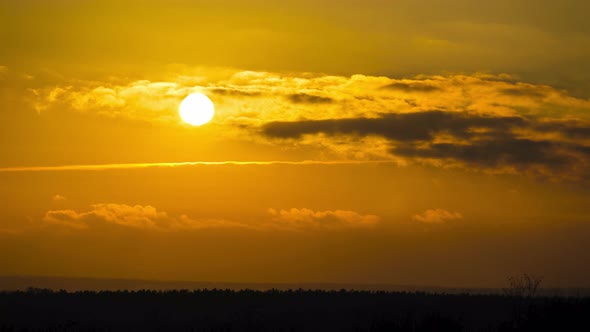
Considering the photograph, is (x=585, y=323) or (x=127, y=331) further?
(x=127, y=331)

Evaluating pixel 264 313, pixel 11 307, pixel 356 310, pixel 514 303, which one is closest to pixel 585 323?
pixel 514 303

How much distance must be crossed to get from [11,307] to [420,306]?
91.4 ft

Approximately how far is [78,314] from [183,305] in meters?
8.25

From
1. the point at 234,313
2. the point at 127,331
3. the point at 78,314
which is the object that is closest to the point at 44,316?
the point at 78,314

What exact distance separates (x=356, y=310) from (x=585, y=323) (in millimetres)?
20508

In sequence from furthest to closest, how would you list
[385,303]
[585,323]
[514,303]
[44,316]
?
1. [385,303]
2. [44,316]
3. [514,303]
4. [585,323]

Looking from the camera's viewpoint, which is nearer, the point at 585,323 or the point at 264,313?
the point at 585,323

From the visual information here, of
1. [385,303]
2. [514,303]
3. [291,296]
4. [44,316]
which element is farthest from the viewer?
[291,296]

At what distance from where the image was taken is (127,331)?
58562 mm

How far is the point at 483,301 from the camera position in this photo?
234 ft

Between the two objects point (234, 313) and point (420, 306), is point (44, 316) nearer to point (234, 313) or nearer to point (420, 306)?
point (234, 313)

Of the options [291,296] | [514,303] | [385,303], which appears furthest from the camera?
[291,296]

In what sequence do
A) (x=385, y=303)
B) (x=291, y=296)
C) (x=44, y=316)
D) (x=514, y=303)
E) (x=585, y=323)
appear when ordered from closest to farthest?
(x=585, y=323), (x=514, y=303), (x=44, y=316), (x=385, y=303), (x=291, y=296)

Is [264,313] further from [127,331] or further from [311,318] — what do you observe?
[127,331]
